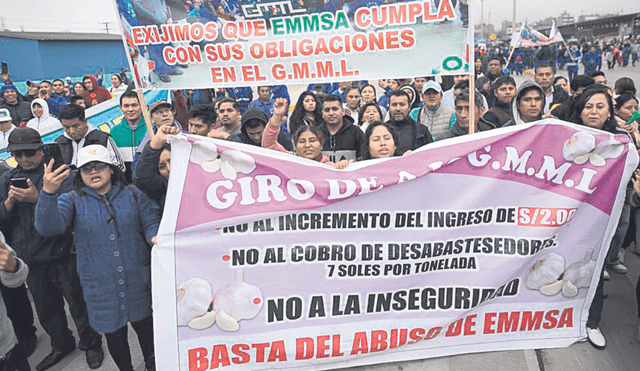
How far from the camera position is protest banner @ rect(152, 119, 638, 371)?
2.79 meters

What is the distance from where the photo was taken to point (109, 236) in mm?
2785

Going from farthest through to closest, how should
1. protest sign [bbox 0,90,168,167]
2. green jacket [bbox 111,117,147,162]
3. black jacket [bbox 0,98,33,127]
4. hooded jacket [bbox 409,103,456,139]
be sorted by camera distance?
black jacket [bbox 0,98,33,127]
protest sign [bbox 0,90,168,167]
hooded jacket [bbox 409,103,456,139]
green jacket [bbox 111,117,147,162]

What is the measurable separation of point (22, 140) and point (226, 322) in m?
1.90

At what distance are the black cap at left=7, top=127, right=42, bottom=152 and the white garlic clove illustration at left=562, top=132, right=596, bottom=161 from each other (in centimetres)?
355

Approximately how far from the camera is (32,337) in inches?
151

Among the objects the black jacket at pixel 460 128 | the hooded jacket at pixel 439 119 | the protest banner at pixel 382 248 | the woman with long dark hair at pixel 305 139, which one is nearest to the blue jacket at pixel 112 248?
the protest banner at pixel 382 248

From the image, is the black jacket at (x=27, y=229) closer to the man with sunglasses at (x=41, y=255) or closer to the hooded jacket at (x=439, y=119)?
the man with sunglasses at (x=41, y=255)

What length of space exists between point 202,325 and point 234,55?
74.3 inches

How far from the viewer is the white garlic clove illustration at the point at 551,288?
3068mm

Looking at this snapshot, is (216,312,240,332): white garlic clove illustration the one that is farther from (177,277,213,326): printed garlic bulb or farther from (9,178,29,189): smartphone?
(9,178,29,189): smartphone

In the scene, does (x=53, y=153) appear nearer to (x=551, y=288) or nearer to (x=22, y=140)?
(x=22, y=140)

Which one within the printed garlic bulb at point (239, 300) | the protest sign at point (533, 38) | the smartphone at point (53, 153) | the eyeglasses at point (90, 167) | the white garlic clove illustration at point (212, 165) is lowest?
the printed garlic bulb at point (239, 300)

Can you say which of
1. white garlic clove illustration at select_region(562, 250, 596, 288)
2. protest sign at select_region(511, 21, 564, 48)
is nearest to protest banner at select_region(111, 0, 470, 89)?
white garlic clove illustration at select_region(562, 250, 596, 288)

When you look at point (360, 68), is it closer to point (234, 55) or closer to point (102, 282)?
point (234, 55)
